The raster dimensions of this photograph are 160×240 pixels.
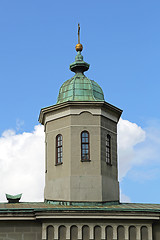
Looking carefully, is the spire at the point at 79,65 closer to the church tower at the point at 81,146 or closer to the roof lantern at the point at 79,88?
the roof lantern at the point at 79,88

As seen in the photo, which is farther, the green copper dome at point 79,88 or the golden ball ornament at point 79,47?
the golden ball ornament at point 79,47

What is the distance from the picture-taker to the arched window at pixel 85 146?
2269 cm

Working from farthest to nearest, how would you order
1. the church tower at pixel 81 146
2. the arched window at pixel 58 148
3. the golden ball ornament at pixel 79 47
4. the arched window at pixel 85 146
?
the golden ball ornament at pixel 79 47 < the arched window at pixel 58 148 < the arched window at pixel 85 146 < the church tower at pixel 81 146

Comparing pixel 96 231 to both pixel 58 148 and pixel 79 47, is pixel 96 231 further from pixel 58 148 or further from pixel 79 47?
pixel 79 47

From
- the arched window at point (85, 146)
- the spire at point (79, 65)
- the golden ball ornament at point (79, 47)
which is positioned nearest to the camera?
the arched window at point (85, 146)

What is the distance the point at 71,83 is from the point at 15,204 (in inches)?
305

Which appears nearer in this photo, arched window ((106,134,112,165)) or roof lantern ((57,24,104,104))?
arched window ((106,134,112,165))

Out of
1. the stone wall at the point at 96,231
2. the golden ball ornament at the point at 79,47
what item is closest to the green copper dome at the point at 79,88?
the golden ball ornament at the point at 79,47

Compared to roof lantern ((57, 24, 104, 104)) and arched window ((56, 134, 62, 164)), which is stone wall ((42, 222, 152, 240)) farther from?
roof lantern ((57, 24, 104, 104))

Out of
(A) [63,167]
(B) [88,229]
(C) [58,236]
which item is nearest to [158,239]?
(B) [88,229]

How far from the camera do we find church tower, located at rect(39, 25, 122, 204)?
22203mm

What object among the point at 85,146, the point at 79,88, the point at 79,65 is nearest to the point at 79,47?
the point at 79,65

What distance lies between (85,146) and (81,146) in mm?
244

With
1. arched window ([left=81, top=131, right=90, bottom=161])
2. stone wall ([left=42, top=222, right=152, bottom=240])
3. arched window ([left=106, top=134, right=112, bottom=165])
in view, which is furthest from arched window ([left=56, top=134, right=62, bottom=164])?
stone wall ([left=42, top=222, right=152, bottom=240])
